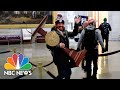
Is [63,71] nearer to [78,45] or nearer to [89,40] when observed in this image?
[78,45]

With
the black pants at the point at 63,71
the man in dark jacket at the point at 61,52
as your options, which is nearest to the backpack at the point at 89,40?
the man in dark jacket at the point at 61,52

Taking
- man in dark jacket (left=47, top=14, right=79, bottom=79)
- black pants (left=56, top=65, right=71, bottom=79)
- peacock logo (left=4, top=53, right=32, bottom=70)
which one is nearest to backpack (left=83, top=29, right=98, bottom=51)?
man in dark jacket (left=47, top=14, right=79, bottom=79)

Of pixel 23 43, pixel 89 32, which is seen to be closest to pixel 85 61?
pixel 89 32

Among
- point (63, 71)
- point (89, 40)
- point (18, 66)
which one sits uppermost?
point (89, 40)

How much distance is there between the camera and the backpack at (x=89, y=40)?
15.7 feet

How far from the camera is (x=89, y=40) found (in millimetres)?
4832

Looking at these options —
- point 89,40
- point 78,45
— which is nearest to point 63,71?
point 78,45

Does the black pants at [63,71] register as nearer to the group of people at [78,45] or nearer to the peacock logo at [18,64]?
the group of people at [78,45]

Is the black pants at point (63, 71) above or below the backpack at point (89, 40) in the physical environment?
below

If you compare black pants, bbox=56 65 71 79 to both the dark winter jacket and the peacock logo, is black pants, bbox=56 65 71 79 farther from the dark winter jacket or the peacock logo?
the peacock logo
